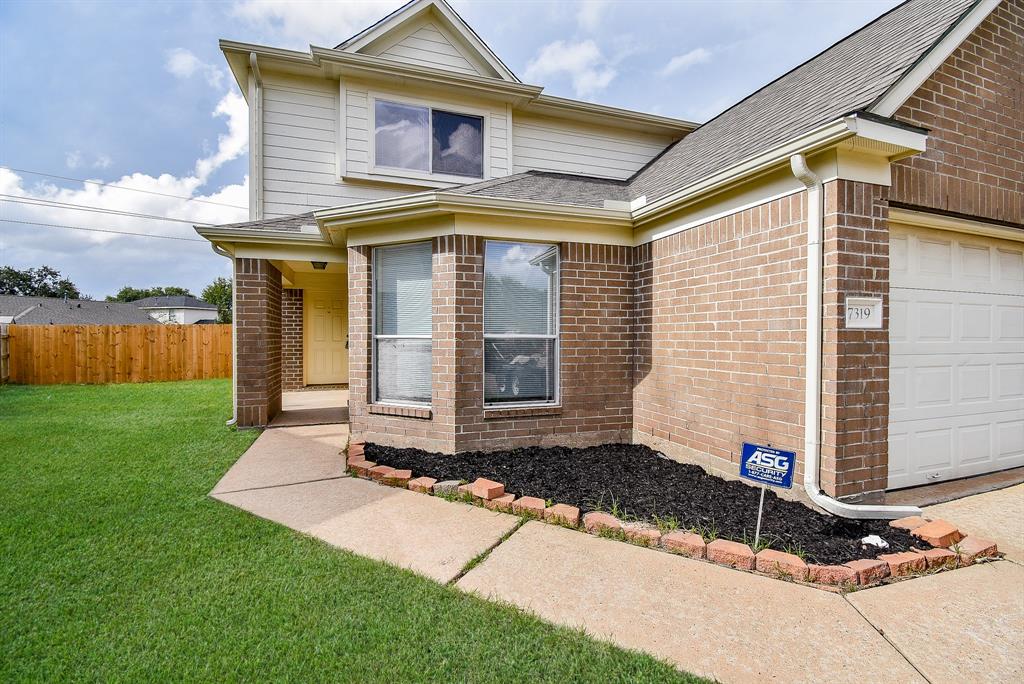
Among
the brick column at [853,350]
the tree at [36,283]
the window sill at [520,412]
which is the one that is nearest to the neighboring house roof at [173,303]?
the tree at [36,283]

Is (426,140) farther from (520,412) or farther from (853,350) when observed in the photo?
(853,350)

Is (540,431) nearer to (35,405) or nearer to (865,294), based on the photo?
(865,294)

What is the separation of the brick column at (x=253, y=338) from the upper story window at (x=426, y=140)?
2.89m

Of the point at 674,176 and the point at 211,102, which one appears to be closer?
the point at 674,176

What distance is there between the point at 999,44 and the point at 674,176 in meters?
3.07

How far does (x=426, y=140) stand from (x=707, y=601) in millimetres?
8176

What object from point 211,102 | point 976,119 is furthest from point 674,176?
point 211,102

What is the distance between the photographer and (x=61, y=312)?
33.4 meters

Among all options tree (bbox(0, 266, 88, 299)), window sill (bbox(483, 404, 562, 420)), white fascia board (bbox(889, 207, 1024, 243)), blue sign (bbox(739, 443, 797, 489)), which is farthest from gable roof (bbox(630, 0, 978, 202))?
tree (bbox(0, 266, 88, 299))

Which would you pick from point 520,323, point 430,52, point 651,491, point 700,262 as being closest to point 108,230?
point 430,52

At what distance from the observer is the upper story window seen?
26.8 ft

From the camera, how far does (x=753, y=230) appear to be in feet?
13.5

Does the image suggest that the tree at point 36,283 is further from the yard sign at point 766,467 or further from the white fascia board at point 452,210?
the yard sign at point 766,467

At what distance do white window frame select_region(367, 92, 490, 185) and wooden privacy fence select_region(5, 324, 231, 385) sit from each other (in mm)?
9479
